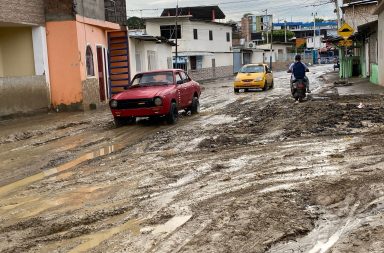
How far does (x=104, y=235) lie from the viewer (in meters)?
5.01

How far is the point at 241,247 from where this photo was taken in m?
4.51

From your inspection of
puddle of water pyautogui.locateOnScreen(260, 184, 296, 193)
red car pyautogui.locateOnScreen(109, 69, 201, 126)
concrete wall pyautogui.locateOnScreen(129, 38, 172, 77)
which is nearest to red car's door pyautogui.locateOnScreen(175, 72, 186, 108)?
red car pyautogui.locateOnScreen(109, 69, 201, 126)

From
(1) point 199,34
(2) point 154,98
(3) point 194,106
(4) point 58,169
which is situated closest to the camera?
(4) point 58,169

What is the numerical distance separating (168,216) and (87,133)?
8.35 metres

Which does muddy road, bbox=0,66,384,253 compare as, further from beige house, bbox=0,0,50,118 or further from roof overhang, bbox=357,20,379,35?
roof overhang, bbox=357,20,379,35

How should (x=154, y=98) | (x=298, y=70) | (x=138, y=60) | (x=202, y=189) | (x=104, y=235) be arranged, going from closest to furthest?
(x=104, y=235) < (x=202, y=189) < (x=154, y=98) < (x=298, y=70) < (x=138, y=60)

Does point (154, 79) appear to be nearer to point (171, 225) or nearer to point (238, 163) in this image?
point (238, 163)

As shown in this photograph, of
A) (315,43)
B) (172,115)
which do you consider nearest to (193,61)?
(172,115)

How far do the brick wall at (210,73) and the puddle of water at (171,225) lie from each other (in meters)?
44.1

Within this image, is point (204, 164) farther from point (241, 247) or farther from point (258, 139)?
point (241, 247)

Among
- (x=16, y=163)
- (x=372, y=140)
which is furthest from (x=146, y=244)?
(x=372, y=140)

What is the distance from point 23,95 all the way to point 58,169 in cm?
1101

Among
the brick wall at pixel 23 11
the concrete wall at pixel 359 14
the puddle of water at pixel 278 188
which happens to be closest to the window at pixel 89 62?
the brick wall at pixel 23 11

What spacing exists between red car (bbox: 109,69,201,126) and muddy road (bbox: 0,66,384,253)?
995 millimetres
